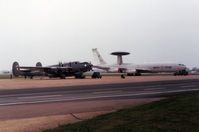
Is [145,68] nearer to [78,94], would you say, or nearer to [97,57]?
[97,57]

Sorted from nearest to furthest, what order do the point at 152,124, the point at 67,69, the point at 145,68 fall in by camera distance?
the point at 152,124, the point at 67,69, the point at 145,68

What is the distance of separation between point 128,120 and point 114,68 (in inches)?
2724

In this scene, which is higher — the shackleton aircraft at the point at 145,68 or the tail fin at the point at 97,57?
the tail fin at the point at 97,57

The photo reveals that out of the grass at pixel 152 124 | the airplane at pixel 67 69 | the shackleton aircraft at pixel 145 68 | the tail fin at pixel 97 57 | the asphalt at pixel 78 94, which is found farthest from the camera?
the tail fin at pixel 97 57

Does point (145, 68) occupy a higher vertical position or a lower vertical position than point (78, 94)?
higher

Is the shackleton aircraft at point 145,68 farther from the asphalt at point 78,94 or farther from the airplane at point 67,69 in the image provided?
the asphalt at point 78,94

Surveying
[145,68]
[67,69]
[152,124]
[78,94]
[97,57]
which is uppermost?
[97,57]

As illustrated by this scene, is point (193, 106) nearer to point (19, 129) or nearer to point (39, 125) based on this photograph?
point (39, 125)

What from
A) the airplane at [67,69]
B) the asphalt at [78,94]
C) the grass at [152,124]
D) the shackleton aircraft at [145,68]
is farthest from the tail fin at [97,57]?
the grass at [152,124]

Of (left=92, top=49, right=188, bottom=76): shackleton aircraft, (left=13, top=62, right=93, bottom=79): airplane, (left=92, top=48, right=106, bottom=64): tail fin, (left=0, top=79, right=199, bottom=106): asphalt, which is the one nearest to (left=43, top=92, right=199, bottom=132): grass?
(left=0, top=79, right=199, bottom=106): asphalt

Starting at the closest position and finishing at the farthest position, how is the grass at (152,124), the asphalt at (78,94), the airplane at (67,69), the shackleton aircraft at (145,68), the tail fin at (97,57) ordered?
the grass at (152,124), the asphalt at (78,94), the airplane at (67,69), the shackleton aircraft at (145,68), the tail fin at (97,57)

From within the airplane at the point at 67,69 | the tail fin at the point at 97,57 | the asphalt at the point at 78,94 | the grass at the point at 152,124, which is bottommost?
the asphalt at the point at 78,94

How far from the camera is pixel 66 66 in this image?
155 feet

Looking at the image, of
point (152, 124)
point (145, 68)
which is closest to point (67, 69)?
point (145, 68)
